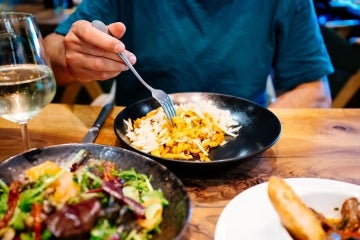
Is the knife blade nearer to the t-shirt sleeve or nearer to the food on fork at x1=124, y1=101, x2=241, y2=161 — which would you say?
the food on fork at x1=124, y1=101, x2=241, y2=161

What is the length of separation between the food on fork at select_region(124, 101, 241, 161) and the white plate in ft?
0.89

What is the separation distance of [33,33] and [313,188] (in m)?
0.77

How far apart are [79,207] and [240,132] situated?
2.46 ft

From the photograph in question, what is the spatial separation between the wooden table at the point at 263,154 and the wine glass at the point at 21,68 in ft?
0.90

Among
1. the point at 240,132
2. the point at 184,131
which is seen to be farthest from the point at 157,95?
the point at 240,132

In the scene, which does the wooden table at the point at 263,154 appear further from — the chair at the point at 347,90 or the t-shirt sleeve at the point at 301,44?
the chair at the point at 347,90

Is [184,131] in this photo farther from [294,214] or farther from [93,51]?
[294,214]

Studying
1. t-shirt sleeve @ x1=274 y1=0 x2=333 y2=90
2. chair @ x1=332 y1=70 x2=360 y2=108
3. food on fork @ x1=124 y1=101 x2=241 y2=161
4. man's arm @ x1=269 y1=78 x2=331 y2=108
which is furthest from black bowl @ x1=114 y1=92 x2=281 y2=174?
chair @ x1=332 y1=70 x2=360 y2=108

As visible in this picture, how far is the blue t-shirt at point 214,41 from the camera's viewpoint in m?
1.79

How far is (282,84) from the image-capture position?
1938mm

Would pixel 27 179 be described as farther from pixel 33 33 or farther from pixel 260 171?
pixel 260 171

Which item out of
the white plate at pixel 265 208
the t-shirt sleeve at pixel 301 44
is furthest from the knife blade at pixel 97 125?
the t-shirt sleeve at pixel 301 44

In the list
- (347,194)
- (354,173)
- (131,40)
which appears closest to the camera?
(347,194)

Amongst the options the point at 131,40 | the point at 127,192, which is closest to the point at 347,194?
the point at 127,192
